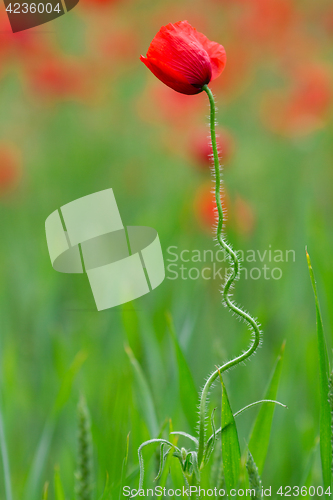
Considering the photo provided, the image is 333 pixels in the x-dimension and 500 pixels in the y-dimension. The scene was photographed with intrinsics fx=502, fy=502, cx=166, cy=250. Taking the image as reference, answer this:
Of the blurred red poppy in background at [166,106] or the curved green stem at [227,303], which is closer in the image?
the curved green stem at [227,303]

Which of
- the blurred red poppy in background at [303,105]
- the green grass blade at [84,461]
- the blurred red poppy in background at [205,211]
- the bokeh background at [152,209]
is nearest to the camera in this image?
the green grass blade at [84,461]

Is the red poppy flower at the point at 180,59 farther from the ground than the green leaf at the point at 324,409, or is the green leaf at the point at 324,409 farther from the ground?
the red poppy flower at the point at 180,59

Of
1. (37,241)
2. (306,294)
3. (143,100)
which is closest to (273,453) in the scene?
(306,294)

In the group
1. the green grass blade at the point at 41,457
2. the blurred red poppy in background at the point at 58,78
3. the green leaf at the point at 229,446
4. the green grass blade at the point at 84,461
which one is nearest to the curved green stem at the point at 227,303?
the green leaf at the point at 229,446

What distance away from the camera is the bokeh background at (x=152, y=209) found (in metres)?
0.69

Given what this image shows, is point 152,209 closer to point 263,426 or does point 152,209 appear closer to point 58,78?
point 58,78

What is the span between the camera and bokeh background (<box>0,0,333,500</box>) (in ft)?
2.25

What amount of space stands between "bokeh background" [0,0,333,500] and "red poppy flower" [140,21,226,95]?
290 millimetres

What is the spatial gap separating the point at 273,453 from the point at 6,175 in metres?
0.90

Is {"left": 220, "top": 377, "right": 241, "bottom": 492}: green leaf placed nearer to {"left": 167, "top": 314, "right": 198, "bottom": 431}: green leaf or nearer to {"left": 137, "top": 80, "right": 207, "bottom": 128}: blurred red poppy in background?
{"left": 167, "top": 314, "right": 198, "bottom": 431}: green leaf

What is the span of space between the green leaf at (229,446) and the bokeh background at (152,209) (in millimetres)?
145

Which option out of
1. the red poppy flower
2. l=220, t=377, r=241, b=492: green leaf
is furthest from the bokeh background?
the red poppy flower

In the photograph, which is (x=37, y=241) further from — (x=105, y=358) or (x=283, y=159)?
(x=283, y=159)

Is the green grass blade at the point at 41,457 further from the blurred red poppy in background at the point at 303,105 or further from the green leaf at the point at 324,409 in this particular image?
the blurred red poppy in background at the point at 303,105
